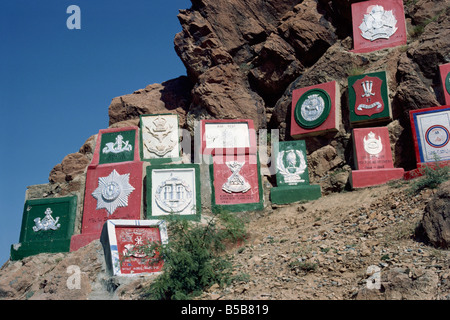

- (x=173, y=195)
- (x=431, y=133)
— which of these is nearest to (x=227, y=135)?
(x=173, y=195)

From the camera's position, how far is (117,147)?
14258 mm

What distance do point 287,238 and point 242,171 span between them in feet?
12.2

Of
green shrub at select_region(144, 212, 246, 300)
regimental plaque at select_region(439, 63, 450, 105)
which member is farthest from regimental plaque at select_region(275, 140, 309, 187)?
green shrub at select_region(144, 212, 246, 300)

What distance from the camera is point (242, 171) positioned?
1354 centimetres

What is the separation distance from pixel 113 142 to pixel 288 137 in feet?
18.7

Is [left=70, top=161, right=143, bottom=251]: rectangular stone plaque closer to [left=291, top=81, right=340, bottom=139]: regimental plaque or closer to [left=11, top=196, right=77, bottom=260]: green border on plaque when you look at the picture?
[left=11, top=196, right=77, bottom=260]: green border on plaque

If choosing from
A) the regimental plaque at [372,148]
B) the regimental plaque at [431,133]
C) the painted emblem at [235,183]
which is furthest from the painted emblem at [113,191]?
the regimental plaque at [431,133]

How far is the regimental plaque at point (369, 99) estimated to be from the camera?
13758 mm

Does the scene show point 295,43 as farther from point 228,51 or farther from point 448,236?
point 448,236

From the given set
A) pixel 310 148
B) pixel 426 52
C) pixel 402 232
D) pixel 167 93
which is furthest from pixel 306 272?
pixel 167 93

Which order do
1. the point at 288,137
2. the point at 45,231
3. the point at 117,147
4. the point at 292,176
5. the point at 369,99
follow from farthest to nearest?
1. the point at 288,137
2. the point at 117,147
3. the point at 369,99
4. the point at 292,176
5. the point at 45,231

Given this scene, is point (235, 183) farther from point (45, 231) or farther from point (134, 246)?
point (45, 231)

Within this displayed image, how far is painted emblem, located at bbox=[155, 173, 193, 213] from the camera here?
41.9 feet

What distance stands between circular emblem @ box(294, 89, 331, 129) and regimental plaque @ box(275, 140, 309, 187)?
3.22ft
